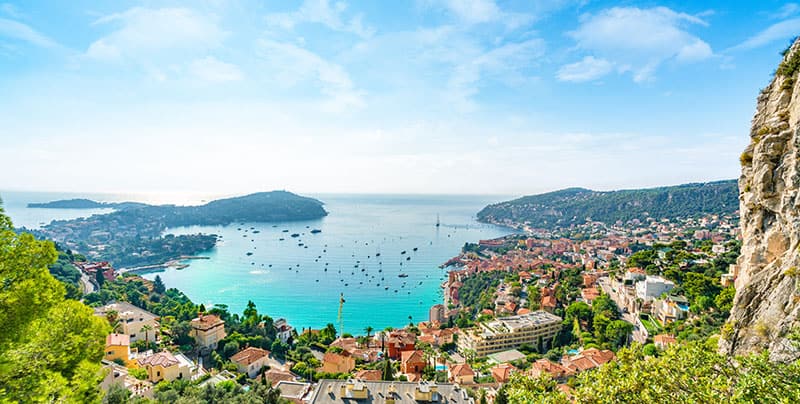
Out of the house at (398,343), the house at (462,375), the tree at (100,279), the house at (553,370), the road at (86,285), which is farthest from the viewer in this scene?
the tree at (100,279)

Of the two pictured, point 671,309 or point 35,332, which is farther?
point 671,309

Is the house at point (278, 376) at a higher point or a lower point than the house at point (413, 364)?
higher

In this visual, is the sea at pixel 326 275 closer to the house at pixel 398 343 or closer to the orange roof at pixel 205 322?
the house at pixel 398 343

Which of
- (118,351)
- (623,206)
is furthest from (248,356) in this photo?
(623,206)

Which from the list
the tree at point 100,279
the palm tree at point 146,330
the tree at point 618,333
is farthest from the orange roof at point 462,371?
the tree at point 100,279

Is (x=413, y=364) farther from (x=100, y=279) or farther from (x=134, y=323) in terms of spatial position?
(x=100, y=279)
